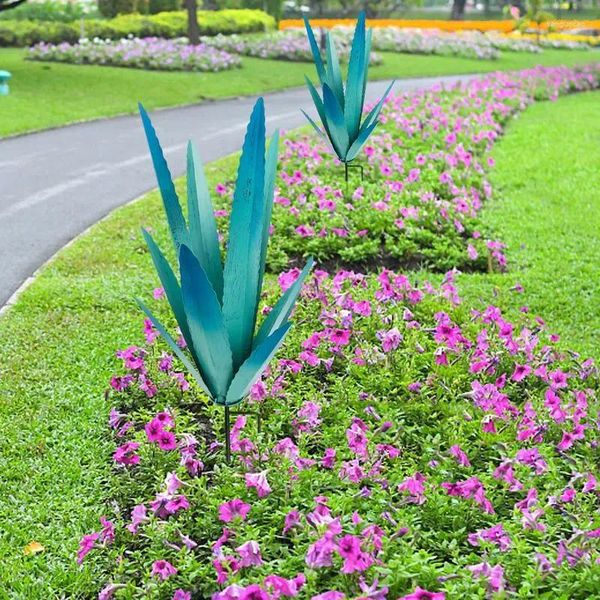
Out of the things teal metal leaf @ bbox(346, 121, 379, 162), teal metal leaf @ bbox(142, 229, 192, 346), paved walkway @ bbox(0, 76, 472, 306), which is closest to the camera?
teal metal leaf @ bbox(142, 229, 192, 346)

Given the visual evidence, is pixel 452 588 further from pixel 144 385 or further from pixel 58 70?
pixel 58 70

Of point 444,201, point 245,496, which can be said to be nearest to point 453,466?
point 245,496

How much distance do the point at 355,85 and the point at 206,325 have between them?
498 cm

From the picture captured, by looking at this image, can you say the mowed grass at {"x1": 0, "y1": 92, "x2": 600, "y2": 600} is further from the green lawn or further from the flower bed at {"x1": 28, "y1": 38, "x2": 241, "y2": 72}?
the flower bed at {"x1": 28, "y1": 38, "x2": 241, "y2": 72}

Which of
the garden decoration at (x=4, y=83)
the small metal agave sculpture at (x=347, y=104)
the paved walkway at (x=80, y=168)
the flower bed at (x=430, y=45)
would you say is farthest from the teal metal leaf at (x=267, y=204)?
the flower bed at (x=430, y=45)

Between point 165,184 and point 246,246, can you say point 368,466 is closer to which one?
point 246,246

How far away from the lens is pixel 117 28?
87.0 ft

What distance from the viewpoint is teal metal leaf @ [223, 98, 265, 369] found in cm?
342

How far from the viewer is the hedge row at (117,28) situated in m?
25.0

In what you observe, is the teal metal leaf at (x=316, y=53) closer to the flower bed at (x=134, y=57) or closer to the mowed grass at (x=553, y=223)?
the mowed grass at (x=553, y=223)

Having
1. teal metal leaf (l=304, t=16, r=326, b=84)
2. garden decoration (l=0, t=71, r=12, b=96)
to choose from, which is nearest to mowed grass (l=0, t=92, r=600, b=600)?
teal metal leaf (l=304, t=16, r=326, b=84)

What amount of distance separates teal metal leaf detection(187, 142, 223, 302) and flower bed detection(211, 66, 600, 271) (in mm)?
3165

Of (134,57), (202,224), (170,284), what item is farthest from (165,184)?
(134,57)

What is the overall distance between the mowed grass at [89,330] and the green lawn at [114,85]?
4714 mm
